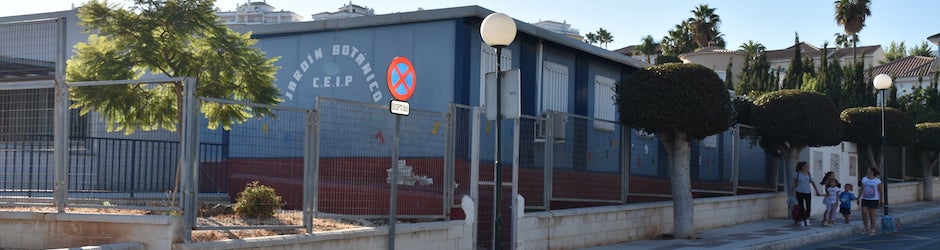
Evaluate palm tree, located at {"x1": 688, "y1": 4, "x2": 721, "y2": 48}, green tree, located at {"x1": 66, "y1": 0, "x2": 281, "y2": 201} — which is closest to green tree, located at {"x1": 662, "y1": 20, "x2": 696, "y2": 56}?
palm tree, located at {"x1": 688, "y1": 4, "x2": 721, "y2": 48}

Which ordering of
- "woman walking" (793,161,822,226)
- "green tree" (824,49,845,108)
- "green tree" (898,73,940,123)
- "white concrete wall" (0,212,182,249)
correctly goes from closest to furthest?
1. "white concrete wall" (0,212,182,249)
2. "woman walking" (793,161,822,226)
3. "green tree" (824,49,845,108)
4. "green tree" (898,73,940,123)

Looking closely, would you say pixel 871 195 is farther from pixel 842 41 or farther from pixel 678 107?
pixel 842 41

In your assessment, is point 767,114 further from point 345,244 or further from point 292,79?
point 345,244

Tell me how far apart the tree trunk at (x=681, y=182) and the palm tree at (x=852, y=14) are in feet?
154

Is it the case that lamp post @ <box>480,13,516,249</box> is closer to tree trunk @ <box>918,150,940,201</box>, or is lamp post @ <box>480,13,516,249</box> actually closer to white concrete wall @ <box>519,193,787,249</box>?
white concrete wall @ <box>519,193,787,249</box>

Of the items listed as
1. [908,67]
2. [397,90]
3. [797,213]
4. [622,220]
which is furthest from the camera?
[908,67]

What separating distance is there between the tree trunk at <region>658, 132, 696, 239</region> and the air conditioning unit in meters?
2.49

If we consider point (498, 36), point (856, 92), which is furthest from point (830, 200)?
point (856, 92)

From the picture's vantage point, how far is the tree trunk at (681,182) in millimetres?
15922

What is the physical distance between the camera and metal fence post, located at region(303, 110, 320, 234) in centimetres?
1009

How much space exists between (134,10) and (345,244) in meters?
4.27

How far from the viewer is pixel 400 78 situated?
936 centimetres

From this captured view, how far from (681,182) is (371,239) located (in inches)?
291

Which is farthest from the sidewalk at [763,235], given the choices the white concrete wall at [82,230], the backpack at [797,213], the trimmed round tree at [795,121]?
the white concrete wall at [82,230]
